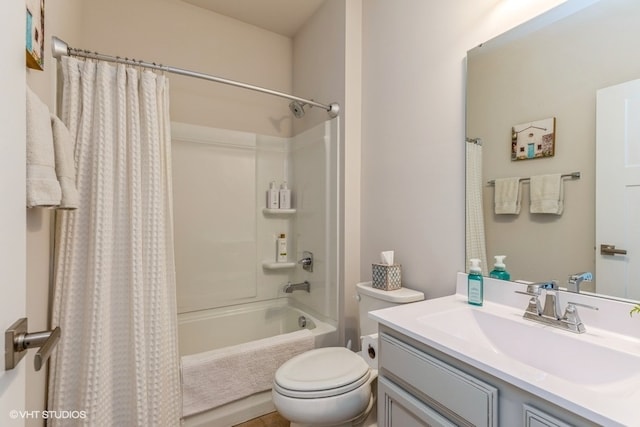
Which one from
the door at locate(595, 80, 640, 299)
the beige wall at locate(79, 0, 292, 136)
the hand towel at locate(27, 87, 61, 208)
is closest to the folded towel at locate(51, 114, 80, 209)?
the hand towel at locate(27, 87, 61, 208)

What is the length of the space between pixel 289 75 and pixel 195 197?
1.37 m

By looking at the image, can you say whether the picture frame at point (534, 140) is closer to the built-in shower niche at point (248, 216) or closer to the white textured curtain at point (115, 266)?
the built-in shower niche at point (248, 216)

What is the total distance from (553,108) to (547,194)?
1.02 feet

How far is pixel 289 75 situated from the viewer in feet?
8.63

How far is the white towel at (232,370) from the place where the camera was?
147 centimetres

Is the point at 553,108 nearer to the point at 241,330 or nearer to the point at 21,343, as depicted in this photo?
the point at 21,343

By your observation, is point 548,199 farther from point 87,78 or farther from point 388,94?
point 87,78

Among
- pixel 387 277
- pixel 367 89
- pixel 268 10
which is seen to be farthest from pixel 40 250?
pixel 268 10

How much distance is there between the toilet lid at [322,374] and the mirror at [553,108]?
75 cm

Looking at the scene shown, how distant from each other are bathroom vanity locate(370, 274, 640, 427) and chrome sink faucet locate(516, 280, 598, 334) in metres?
0.03

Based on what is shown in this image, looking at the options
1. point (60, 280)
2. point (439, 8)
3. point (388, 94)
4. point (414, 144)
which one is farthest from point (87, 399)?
point (439, 8)

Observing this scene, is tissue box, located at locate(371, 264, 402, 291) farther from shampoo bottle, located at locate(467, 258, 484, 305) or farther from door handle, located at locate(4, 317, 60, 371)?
door handle, located at locate(4, 317, 60, 371)

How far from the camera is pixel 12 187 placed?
526 mm

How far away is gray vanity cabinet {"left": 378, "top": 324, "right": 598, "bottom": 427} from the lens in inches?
24.5
